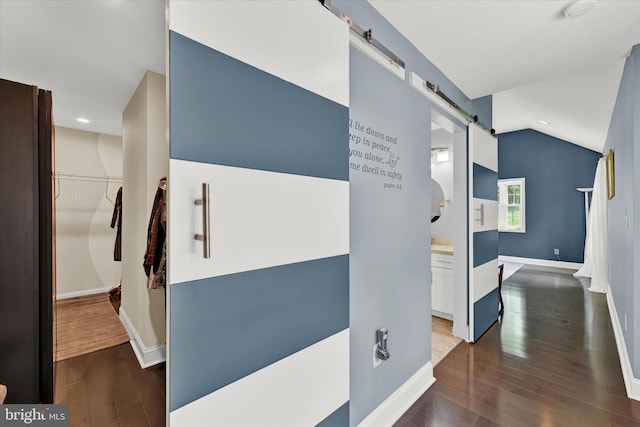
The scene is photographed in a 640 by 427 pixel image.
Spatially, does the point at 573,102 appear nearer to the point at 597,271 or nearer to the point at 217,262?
the point at 597,271

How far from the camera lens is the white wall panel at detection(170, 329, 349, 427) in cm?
89

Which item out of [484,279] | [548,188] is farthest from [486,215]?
[548,188]

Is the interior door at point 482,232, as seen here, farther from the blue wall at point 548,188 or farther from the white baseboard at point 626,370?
the blue wall at point 548,188

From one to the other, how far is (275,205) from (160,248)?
4.70 feet

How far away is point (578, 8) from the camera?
1.69 m

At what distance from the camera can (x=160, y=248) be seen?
2.05m

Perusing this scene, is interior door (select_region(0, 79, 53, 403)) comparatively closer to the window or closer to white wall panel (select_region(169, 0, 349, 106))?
white wall panel (select_region(169, 0, 349, 106))

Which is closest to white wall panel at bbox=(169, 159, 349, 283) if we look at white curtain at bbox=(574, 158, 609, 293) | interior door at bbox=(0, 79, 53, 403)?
interior door at bbox=(0, 79, 53, 403)

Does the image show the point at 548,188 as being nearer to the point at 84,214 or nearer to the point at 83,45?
the point at 83,45

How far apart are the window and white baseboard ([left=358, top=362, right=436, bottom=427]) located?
693cm

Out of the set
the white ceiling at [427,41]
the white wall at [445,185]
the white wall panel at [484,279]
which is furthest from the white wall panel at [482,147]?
the white wall panel at [484,279]

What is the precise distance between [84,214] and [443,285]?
5.34 m

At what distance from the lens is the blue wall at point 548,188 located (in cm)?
659

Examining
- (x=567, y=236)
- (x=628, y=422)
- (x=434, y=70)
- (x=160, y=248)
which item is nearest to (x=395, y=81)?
(x=434, y=70)
